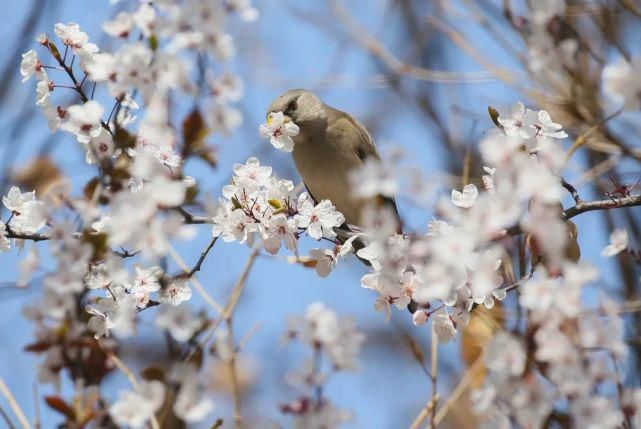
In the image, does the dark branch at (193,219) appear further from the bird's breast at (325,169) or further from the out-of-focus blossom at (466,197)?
the bird's breast at (325,169)

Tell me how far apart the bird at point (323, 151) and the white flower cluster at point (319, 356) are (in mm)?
2232

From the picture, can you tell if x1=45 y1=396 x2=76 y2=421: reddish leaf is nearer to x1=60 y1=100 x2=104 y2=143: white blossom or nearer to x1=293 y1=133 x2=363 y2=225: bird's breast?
x1=60 y1=100 x2=104 y2=143: white blossom

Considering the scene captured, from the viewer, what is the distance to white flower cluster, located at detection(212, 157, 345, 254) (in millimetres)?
2342

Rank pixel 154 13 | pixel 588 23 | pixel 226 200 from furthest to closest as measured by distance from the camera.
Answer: pixel 588 23, pixel 226 200, pixel 154 13

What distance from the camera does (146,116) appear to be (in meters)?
1.44

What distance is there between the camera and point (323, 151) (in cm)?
394

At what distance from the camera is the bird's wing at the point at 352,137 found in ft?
13.2

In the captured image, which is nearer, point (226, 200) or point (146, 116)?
point (146, 116)

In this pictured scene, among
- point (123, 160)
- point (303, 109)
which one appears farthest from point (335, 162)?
point (123, 160)

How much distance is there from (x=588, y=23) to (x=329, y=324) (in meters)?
4.19

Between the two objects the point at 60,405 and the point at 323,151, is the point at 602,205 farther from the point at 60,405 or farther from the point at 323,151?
the point at 323,151

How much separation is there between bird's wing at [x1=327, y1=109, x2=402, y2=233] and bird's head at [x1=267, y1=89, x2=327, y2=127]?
81 mm

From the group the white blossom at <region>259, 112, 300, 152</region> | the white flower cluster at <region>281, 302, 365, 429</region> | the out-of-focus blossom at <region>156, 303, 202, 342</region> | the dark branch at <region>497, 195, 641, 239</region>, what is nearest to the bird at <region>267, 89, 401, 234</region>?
the white blossom at <region>259, 112, 300, 152</region>

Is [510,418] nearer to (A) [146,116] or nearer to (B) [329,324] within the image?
(B) [329,324]
